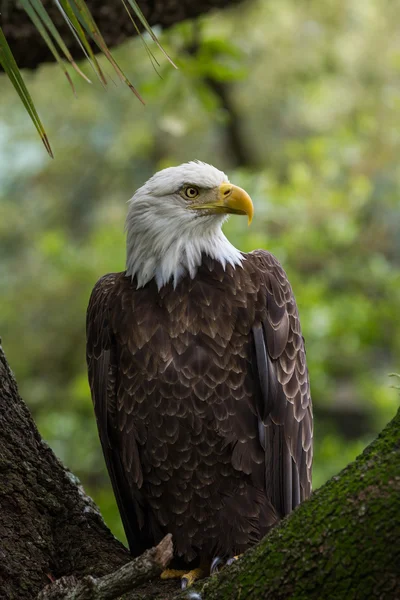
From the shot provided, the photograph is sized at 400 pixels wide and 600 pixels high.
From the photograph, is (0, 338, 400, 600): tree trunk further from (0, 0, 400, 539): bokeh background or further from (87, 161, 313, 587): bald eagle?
(0, 0, 400, 539): bokeh background

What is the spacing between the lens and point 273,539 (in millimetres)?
2215

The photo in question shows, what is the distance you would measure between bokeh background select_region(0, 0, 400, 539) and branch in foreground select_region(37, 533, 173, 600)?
4.35 m

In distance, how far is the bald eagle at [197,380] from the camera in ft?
12.1

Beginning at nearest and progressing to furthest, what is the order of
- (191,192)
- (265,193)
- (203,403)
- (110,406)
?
(203,403) < (110,406) < (191,192) < (265,193)

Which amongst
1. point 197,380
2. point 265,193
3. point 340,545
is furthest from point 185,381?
point 265,193

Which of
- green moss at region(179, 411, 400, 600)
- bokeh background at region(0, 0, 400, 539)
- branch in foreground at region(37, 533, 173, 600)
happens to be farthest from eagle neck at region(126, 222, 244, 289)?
bokeh background at region(0, 0, 400, 539)

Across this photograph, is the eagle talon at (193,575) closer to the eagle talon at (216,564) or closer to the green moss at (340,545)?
the eagle talon at (216,564)

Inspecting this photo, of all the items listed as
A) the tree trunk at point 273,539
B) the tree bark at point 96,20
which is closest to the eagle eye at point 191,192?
the tree bark at point 96,20

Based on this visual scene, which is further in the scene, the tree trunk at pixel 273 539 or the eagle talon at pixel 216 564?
the eagle talon at pixel 216 564

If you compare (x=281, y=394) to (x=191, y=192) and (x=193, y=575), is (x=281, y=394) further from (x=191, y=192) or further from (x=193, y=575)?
(x=191, y=192)

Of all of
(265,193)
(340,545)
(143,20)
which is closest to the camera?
(340,545)

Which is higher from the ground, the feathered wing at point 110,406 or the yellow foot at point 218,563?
the feathered wing at point 110,406

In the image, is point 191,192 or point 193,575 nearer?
point 193,575

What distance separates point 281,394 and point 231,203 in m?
0.97
